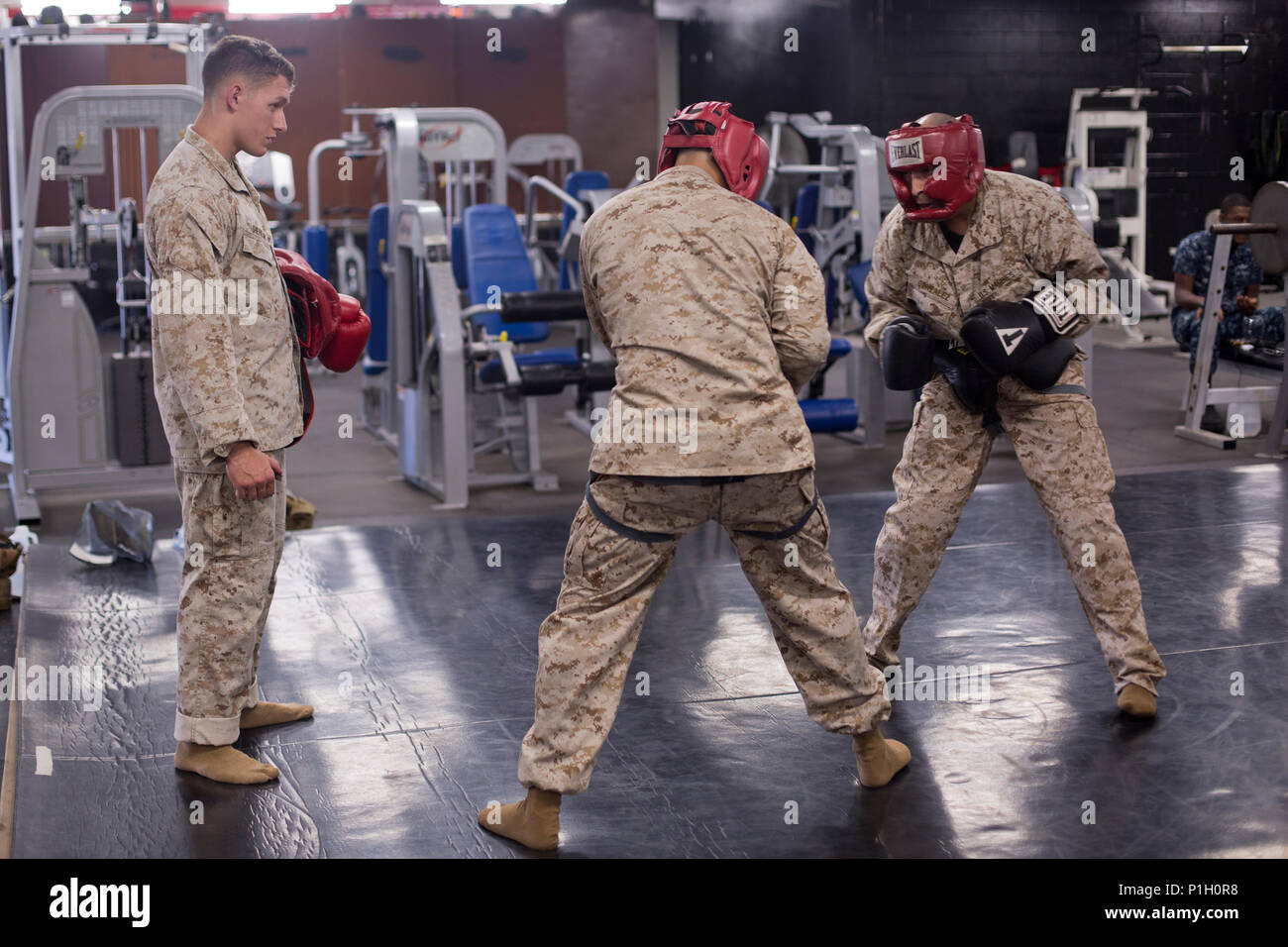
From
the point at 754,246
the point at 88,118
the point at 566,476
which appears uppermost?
the point at 88,118

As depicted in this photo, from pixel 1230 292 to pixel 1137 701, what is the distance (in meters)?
5.63

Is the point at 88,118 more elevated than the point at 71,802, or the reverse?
the point at 88,118

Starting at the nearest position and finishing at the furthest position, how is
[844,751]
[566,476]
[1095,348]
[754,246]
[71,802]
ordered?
1. [754,246]
2. [71,802]
3. [844,751]
4. [566,476]
5. [1095,348]

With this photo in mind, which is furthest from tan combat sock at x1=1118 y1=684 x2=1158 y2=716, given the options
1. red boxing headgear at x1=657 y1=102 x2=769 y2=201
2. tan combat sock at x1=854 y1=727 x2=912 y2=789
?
red boxing headgear at x1=657 y1=102 x2=769 y2=201

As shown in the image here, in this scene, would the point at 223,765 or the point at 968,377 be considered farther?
the point at 968,377

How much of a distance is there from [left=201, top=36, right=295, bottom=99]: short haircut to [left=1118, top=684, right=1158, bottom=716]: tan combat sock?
8.06 feet

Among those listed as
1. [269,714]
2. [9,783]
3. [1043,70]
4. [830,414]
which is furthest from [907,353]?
[1043,70]

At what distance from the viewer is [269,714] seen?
354 cm

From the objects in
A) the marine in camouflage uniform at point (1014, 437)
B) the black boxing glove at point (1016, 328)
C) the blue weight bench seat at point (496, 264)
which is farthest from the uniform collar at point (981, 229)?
the blue weight bench seat at point (496, 264)

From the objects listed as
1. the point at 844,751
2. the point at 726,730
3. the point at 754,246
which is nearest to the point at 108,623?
the point at 726,730

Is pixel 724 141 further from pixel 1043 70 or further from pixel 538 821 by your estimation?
pixel 1043 70
